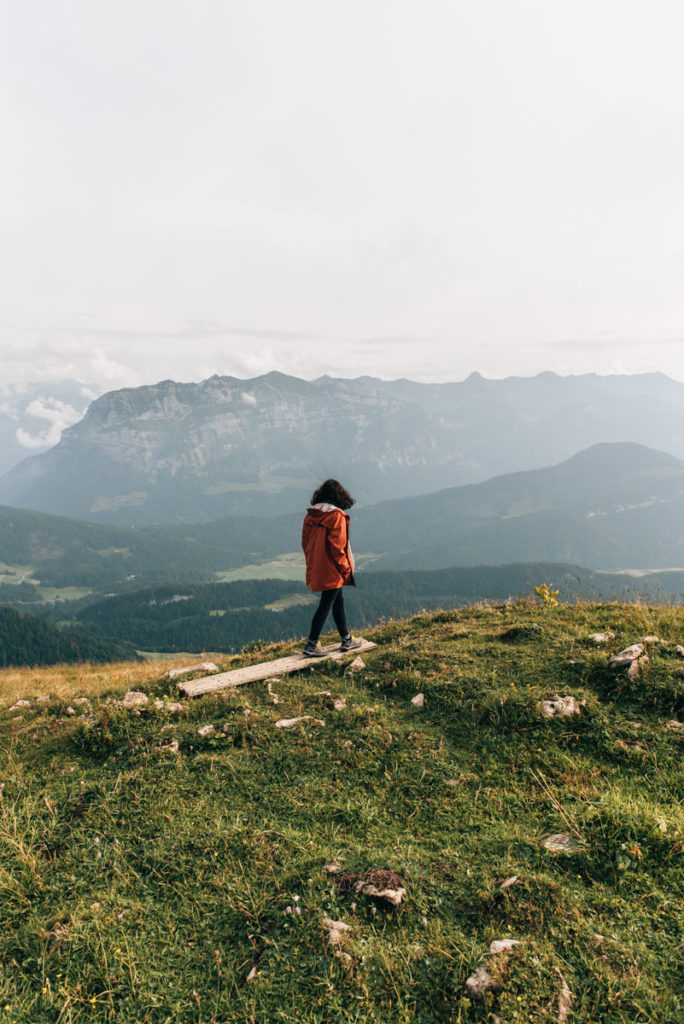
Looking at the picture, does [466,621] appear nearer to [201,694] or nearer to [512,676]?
[512,676]

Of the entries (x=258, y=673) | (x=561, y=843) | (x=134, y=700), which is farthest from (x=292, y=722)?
(x=561, y=843)

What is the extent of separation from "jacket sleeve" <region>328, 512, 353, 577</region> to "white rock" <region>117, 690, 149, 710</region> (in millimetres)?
4683

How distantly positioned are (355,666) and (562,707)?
167 inches

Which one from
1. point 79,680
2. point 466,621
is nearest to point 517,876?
point 466,621

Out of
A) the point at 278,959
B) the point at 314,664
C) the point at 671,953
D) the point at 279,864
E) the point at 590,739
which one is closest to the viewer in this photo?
the point at 671,953

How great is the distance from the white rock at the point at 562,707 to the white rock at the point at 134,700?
7.07 metres

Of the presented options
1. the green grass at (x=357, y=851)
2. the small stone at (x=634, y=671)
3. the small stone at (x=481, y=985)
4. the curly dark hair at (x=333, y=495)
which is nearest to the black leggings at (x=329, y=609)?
the green grass at (x=357, y=851)

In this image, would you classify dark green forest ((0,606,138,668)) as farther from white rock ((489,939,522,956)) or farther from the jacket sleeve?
white rock ((489,939,522,956))

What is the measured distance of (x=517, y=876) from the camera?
4.83 m

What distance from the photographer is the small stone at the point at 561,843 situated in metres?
5.18

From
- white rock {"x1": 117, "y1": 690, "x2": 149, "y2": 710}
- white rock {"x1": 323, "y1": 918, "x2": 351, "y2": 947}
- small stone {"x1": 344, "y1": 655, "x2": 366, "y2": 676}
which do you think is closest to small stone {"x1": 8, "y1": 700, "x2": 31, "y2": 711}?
white rock {"x1": 117, "y1": 690, "x2": 149, "y2": 710}

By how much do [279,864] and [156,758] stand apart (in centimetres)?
310

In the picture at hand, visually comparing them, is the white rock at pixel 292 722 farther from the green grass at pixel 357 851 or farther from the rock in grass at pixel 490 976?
the rock in grass at pixel 490 976

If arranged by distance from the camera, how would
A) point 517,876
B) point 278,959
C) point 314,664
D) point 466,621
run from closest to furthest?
point 278,959 < point 517,876 < point 314,664 < point 466,621
